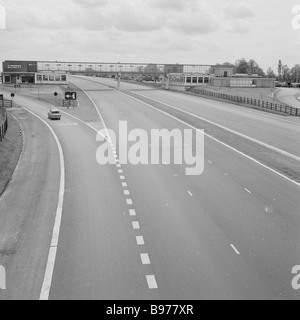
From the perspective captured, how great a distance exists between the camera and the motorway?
36.7ft

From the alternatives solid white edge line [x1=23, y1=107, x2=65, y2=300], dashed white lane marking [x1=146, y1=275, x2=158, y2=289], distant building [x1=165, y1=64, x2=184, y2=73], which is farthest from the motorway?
distant building [x1=165, y1=64, x2=184, y2=73]

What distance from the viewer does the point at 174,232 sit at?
48.9ft

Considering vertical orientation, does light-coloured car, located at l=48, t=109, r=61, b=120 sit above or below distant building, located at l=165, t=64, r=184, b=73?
below

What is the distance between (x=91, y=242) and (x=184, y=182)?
8.58m

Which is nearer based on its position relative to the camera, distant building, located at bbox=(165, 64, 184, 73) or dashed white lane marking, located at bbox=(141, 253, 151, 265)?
dashed white lane marking, located at bbox=(141, 253, 151, 265)

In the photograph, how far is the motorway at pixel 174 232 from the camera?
A: 36.7ft

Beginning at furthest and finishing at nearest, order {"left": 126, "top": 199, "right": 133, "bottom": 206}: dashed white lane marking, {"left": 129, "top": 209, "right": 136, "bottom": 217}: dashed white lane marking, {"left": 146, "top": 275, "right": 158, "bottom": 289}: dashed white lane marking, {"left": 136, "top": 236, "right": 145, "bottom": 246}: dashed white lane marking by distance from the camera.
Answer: {"left": 126, "top": 199, "right": 133, "bottom": 206}: dashed white lane marking → {"left": 129, "top": 209, "right": 136, "bottom": 217}: dashed white lane marking → {"left": 136, "top": 236, "right": 145, "bottom": 246}: dashed white lane marking → {"left": 146, "top": 275, "right": 158, "bottom": 289}: dashed white lane marking

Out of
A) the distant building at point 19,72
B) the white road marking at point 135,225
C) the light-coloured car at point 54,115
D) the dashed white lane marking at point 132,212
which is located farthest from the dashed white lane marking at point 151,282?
the distant building at point 19,72

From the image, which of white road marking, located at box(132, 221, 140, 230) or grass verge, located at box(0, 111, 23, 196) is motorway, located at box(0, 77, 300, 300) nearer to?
white road marking, located at box(132, 221, 140, 230)

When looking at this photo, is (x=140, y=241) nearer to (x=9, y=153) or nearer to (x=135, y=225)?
(x=135, y=225)

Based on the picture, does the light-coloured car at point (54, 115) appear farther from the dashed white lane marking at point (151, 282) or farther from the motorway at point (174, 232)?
the dashed white lane marking at point (151, 282)

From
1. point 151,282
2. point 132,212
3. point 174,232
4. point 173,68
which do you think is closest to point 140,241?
point 174,232

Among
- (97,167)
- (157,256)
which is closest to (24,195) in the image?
(97,167)
